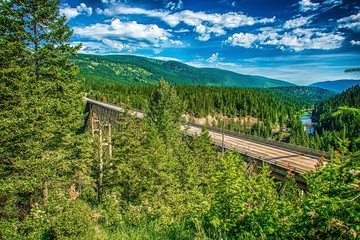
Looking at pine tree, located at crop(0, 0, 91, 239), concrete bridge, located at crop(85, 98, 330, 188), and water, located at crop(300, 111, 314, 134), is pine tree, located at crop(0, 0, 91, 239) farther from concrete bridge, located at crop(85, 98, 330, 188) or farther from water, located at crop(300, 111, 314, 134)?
water, located at crop(300, 111, 314, 134)

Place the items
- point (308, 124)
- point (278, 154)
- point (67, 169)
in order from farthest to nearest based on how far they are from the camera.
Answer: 1. point (278, 154)
2. point (67, 169)
3. point (308, 124)

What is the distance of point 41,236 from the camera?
506 inches

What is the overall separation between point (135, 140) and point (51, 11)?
1208 centimetres

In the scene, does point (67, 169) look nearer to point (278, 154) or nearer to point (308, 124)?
point (308, 124)

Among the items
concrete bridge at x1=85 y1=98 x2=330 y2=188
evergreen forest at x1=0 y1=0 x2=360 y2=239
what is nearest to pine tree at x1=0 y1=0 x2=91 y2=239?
evergreen forest at x1=0 y1=0 x2=360 y2=239

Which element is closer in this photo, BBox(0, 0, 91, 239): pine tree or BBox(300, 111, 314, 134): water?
BBox(300, 111, 314, 134): water

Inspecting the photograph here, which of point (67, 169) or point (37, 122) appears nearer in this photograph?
point (37, 122)

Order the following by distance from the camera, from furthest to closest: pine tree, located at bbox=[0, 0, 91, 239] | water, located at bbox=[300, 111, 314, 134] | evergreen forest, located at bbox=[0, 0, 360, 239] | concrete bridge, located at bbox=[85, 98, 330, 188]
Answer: concrete bridge, located at bbox=[85, 98, 330, 188], pine tree, located at bbox=[0, 0, 91, 239], evergreen forest, located at bbox=[0, 0, 360, 239], water, located at bbox=[300, 111, 314, 134]

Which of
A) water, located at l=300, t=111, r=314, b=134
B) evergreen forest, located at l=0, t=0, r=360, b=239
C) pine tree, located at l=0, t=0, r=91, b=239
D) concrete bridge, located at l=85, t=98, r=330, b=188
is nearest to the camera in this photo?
water, located at l=300, t=111, r=314, b=134

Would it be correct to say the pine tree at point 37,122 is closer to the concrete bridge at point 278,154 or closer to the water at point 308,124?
the concrete bridge at point 278,154

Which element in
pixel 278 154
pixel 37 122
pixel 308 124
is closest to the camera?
pixel 308 124

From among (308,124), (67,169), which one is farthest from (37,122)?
(308,124)

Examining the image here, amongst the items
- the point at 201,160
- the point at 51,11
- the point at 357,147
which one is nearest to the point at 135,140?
the point at 201,160

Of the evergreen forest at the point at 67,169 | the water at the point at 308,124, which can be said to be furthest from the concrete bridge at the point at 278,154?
the water at the point at 308,124
